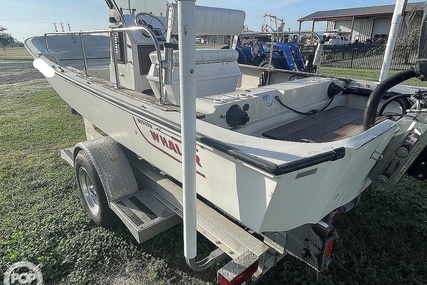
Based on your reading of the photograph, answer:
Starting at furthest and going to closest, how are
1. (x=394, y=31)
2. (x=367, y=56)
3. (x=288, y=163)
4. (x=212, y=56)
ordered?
(x=367, y=56) → (x=394, y=31) → (x=212, y=56) → (x=288, y=163)

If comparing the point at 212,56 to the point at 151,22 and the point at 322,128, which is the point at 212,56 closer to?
the point at 322,128

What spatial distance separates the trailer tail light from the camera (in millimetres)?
1677

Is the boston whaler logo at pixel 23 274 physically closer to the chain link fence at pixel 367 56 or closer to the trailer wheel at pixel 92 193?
the trailer wheel at pixel 92 193

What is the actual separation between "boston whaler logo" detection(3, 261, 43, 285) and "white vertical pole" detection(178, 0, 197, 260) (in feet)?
5.02

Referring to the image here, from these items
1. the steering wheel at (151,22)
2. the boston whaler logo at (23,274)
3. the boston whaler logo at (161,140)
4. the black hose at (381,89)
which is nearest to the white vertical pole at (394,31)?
the black hose at (381,89)

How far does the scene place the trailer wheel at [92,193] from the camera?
8.86 feet

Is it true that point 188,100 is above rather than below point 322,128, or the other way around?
above

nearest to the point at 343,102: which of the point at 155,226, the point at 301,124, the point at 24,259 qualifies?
the point at 301,124

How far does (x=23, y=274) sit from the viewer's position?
7.67 feet

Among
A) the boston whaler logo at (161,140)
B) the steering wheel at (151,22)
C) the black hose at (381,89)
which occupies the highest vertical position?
the steering wheel at (151,22)

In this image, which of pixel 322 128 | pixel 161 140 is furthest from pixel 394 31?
pixel 161 140

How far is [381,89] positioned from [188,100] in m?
1.23

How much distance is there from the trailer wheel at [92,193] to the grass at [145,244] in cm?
10

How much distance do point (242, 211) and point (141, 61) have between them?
2779mm
